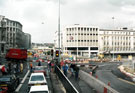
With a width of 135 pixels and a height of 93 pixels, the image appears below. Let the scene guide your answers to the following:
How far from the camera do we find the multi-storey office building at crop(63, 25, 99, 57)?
4100 inches

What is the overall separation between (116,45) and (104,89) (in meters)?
104

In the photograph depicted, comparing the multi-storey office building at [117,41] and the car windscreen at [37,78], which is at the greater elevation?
the multi-storey office building at [117,41]

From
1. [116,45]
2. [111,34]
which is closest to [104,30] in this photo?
[111,34]

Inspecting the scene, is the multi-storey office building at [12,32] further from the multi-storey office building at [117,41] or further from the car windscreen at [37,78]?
the car windscreen at [37,78]

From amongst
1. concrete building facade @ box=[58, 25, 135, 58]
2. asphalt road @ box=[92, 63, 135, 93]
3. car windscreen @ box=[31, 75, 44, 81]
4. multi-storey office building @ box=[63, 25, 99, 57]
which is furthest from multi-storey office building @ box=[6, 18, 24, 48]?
car windscreen @ box=[31, 75, 44, 81]

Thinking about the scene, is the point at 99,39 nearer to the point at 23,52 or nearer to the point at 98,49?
the point at 98,49

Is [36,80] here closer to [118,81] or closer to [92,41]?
[118,81]

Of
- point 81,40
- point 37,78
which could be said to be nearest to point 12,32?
point 81,40

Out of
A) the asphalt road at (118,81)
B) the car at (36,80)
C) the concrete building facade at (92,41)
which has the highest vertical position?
the concrete building facade at (92,41)

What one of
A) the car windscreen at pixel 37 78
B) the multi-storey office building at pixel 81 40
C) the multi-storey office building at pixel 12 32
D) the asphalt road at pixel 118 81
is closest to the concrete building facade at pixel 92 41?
the multi-storey office building at pixel 81 40

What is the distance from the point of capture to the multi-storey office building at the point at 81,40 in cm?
10414

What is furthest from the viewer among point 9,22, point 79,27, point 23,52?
point 9,22

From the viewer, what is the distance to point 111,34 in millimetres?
111438

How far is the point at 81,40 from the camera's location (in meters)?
105
